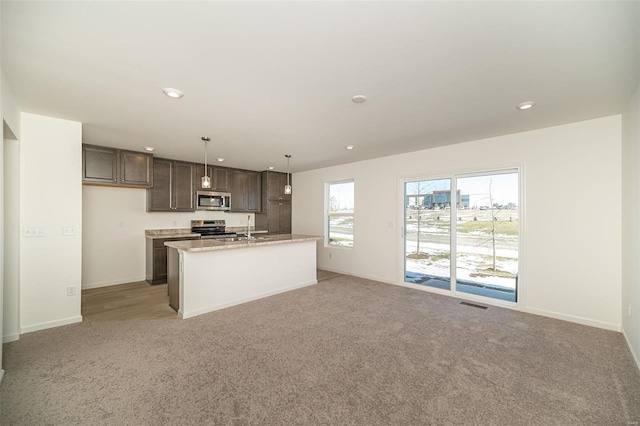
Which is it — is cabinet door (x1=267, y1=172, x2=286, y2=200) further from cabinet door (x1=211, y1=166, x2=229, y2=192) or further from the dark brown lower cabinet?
the dark brown lower cabinet

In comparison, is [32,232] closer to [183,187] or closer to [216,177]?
[183,187]

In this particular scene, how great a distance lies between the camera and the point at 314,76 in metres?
2.16

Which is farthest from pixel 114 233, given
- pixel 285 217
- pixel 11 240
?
pixel 285 217

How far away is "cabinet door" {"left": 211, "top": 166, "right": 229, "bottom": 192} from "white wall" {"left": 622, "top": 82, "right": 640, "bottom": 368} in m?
6.24

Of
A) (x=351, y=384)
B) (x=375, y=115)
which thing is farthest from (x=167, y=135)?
(x=351, y=384)

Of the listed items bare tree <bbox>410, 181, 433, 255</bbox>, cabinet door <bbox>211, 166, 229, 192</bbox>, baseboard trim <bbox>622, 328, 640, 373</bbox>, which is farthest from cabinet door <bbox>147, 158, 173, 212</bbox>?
baseboard trim <bbox>622, 328, 640, 373</bbox>

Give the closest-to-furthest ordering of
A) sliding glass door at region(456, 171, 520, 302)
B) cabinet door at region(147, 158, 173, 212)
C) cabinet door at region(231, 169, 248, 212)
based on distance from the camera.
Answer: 1. sliding glass door at region(456, 171, 520, 302)
2. cabinet door at region(147, 158, 173, 212)
3. cabinet door at region(231, 169, 248, 212)

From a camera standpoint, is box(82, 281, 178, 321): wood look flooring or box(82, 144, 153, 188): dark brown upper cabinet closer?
box(82, 281, 178, 321): wood look flooring

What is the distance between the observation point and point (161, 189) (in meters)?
5.26

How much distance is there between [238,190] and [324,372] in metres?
4.99

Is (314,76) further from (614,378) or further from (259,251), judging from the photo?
(614,378)

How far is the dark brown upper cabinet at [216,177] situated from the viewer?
227 inches

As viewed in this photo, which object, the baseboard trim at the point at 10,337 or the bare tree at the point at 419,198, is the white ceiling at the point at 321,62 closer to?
the bare tree at the point at 419,198

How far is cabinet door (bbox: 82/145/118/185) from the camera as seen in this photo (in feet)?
13.7
